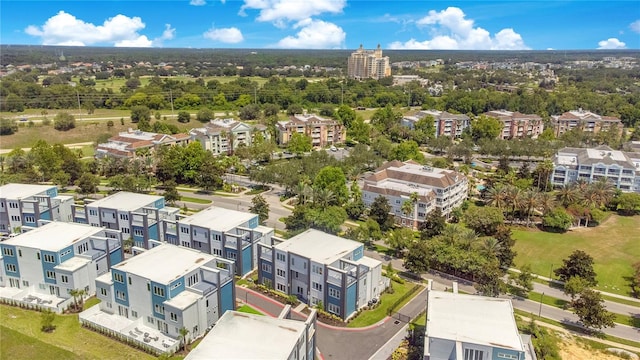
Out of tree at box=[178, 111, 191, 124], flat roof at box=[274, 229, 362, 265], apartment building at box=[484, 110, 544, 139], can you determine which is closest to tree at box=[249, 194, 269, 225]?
flat roof at box=[274, 229, 362, 265]

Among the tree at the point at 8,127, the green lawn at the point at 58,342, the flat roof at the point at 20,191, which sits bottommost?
the green lawn at the point at 58,342

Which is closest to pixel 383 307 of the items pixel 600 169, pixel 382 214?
pixel 382 214

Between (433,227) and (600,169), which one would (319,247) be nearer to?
(433,227)

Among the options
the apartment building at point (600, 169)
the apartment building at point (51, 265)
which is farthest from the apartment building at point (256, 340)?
the apartment building at point (600, 169)

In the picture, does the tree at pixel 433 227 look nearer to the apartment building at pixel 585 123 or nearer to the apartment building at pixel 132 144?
the apartment building at pixel 132 144

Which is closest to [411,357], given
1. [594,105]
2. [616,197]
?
[616,197]

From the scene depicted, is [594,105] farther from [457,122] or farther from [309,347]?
[309,347]
